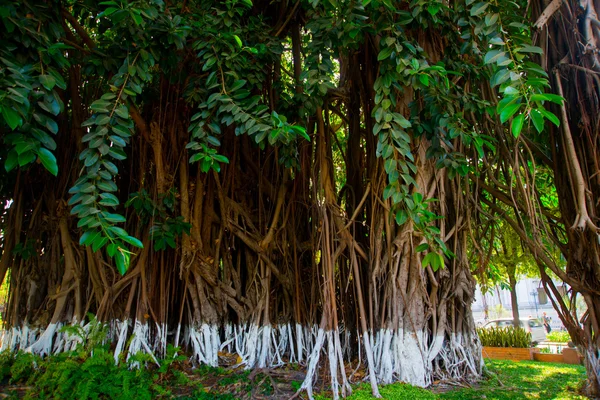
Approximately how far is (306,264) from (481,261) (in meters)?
1.37

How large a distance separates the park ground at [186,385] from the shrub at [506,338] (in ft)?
12.3

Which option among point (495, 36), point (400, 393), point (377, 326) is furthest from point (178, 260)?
point (495, 36)

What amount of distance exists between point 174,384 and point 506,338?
552 centimetres

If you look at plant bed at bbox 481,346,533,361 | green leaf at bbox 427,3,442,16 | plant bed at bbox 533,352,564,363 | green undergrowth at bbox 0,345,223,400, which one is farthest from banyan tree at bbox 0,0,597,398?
plant bed at bbox 481,346,533,361

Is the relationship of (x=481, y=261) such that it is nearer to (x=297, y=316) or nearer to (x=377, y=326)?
(x=377, y=326)

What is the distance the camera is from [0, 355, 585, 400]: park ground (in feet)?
8.29

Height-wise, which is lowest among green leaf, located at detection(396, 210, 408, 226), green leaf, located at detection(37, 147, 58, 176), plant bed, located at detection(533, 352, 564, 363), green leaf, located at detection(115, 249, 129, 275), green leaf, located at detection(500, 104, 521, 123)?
plant bed, located at detection(533, 352, 564, 363)

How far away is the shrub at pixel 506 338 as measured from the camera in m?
6.47

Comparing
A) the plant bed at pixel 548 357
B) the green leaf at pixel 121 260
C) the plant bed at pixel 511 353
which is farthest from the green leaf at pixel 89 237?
the plant bed at pixel 548 357

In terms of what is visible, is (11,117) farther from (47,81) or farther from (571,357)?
(571,357)

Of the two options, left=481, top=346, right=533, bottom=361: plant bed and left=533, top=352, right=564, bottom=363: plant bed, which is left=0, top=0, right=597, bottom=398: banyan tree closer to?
left=533, top=352, right=564, bottom=363: plant bed

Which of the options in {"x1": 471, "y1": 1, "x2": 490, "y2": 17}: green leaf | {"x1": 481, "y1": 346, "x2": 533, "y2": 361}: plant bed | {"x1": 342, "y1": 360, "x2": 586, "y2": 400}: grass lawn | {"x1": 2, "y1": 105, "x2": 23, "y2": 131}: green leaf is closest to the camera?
{"x1": 2, "y1": 105, "x2": 23, "y2": 131}: green leaf

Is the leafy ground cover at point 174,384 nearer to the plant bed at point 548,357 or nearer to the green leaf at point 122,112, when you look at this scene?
the green leaf at point 122,112

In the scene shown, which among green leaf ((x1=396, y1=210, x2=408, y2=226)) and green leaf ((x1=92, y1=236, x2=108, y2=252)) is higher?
green leaf ((x1=396, y1=210, x2=408, y2=226))
